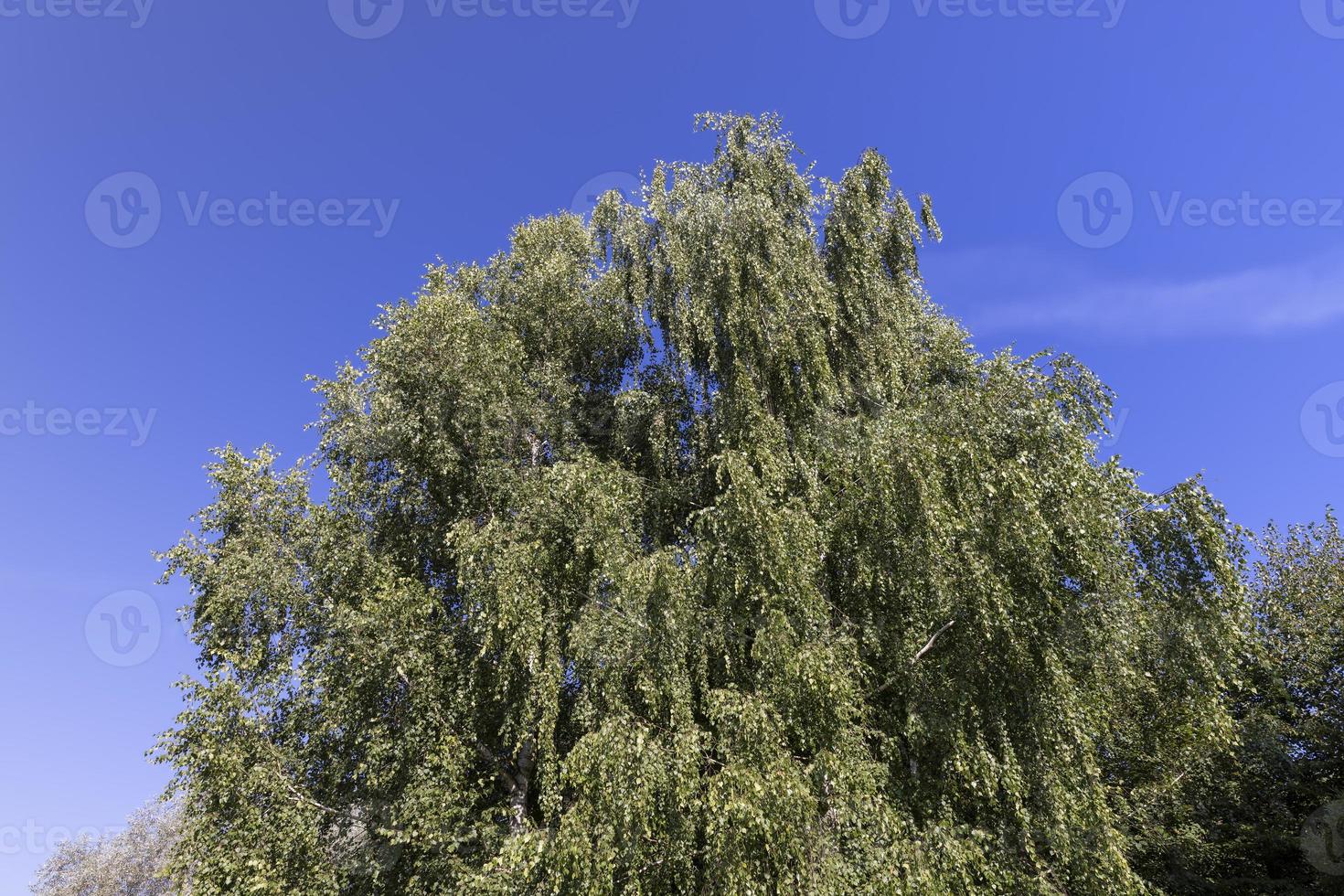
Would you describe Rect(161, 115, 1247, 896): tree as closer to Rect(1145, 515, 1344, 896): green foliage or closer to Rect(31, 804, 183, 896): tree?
Rect(1145, 515, 1344, 896): green foliage

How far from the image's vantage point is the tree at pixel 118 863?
42812 millimetres

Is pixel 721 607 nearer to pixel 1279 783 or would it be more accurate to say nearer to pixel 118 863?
pixel 1279 783

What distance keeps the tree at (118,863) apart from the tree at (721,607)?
127 feet

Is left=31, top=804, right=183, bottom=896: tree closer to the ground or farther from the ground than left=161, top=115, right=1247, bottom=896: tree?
closer to the ground

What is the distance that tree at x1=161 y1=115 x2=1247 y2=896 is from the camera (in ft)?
32.9

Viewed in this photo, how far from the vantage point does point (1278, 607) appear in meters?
22.8

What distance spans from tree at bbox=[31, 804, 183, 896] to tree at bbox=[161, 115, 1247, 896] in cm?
3865

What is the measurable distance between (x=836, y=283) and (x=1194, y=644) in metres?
10.5

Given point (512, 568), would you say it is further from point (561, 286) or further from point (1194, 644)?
point (1194, 644)

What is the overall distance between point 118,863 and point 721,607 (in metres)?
54.8

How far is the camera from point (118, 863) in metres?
43.6

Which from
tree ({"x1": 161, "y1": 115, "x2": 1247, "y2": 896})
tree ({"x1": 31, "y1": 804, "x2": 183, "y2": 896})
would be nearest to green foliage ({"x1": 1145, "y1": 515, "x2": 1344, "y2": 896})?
tree ({"x1": 161, "y1": 115, "x2": 1247, "y2": 896})

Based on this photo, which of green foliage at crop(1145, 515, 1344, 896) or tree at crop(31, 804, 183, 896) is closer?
green foliage at crop(1145, 515, 1344, 896)

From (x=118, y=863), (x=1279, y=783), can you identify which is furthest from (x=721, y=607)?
(x=118, y=863)
